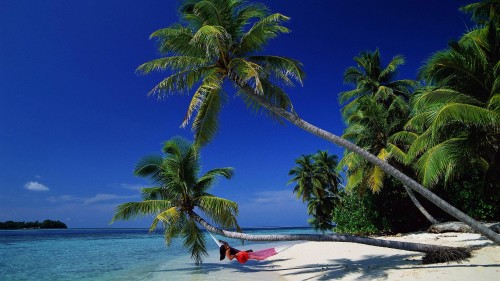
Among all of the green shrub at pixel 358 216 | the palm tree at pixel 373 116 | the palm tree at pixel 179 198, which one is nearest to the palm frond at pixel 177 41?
the palm tree at pixel 179 198

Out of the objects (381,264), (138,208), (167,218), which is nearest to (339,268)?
(381,264)

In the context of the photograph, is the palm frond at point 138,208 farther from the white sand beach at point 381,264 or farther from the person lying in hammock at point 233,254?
the white sand beach at point 381,264

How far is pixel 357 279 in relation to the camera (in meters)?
8.34

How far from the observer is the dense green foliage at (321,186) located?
1212 inches

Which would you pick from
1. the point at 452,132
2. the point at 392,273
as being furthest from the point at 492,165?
the point at 392,273

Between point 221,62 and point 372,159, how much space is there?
439 cm

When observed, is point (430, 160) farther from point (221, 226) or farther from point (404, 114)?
point (404, 114)

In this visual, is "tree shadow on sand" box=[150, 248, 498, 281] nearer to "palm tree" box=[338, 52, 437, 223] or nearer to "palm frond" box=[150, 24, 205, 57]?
"palm tree" box=[338, 52, 437, 223]

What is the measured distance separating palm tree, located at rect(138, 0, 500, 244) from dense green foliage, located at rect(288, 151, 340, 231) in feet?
73.2

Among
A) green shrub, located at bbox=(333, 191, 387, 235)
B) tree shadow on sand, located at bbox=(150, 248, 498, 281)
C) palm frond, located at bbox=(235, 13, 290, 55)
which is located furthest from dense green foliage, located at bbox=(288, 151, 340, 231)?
palm frond, located at bbox=(235, 13, 290, 55)

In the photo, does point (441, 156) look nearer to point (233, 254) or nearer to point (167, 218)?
point (233, 254)

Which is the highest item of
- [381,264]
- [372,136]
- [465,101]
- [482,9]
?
[482,9]

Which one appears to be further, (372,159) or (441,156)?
(441,156)

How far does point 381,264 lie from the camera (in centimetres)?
955
